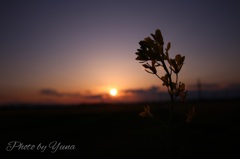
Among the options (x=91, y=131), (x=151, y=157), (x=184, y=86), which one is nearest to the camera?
(x=184, y=86)

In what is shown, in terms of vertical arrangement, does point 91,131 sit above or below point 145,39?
below

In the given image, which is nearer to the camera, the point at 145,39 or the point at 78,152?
the point at 145,39

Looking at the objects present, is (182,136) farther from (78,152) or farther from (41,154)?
(41,154)

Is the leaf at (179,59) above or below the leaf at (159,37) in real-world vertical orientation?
below

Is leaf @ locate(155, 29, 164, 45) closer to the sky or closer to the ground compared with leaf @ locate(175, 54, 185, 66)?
closer to the sky

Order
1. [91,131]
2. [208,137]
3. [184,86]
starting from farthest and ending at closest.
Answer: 1. [91,131]
2. [208,137]
3. [184,86]

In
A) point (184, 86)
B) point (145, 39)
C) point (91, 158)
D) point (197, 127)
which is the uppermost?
point (145, 39)

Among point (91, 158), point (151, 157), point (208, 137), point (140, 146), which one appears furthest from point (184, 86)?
point (208, 137)

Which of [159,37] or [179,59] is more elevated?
Result: [159,37]

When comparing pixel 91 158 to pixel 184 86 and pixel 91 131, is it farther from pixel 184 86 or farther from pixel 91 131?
pixel 184 86
